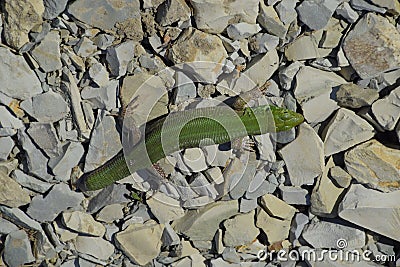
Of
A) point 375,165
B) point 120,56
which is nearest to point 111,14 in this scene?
point 120,56

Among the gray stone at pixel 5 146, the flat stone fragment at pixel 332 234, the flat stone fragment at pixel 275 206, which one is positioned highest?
the gray stone at pixel 5 146

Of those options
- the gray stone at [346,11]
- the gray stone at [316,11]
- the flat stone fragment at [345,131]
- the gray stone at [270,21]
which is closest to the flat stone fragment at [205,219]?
the flat stone fragment at [345,131]

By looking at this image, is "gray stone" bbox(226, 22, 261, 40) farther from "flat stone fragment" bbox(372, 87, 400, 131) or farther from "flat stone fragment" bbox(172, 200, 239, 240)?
"flat stone fragment" bbox(172, 200, 239, 240)

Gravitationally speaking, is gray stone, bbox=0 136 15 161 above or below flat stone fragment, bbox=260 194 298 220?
above

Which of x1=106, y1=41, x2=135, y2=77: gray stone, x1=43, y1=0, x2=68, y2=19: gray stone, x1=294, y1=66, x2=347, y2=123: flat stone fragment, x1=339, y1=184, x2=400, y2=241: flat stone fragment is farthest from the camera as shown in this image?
x1=339, y1=184, x2=400, y2=241: flat stone fragment

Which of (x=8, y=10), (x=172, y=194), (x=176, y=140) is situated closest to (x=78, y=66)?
(x=8, y=10)

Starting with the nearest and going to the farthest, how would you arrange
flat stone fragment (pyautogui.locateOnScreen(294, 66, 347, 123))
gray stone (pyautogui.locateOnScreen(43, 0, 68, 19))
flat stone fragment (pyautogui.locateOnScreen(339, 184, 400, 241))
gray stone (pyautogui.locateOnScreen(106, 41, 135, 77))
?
1. gray stone (pyautogui.locateOnScreen(43, 0, 68, 19))
2. gray stone (pyautogui.locateOnScreen(106, 41, 135, 77))
3. flat stone fragment (pyautogui.locateOnScreen(294, 66, 347, 123))
4. flat stone fragment (pyautogui.locateOnScreen(339, 184, 400, 241))

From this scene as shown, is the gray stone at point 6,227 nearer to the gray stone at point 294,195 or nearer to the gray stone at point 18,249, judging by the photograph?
the gray stone at point 18,249

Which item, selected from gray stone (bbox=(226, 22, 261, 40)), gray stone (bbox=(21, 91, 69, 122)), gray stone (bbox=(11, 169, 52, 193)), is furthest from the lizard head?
gray stone (bbox=(11, 169, 52, 193))
